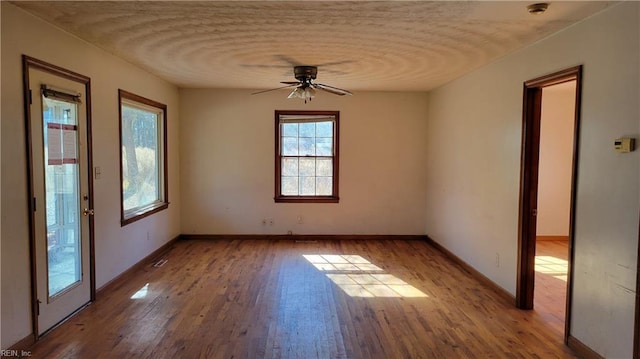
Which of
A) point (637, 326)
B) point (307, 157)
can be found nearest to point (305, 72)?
point (307, 157)

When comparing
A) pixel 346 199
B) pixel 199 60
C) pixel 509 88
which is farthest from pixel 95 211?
pixel 509 88

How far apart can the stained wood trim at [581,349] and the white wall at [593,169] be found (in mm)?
38

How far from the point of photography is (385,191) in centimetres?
668

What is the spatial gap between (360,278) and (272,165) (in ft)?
8.73

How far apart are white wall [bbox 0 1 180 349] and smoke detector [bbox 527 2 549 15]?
352 centimetres

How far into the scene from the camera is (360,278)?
467 centimetres

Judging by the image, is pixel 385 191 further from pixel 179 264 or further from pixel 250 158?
pixel 179 264

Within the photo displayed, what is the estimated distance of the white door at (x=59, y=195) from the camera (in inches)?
120

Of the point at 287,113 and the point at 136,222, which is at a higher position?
the point at 287,113

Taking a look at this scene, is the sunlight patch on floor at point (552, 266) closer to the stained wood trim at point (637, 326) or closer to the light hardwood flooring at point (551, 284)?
the light hardwood flooring at point (551, 284)

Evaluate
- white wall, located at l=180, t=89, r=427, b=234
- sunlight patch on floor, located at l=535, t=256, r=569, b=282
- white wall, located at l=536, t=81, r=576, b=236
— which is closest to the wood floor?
sunlight patch on floor, located at l=535, t=256, r=569, b=282

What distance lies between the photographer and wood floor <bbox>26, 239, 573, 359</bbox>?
117 inches

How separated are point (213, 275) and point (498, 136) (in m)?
3.55

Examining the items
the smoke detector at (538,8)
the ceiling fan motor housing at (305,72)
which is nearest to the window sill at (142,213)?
the ceiling fan motor housing at (305,72)
